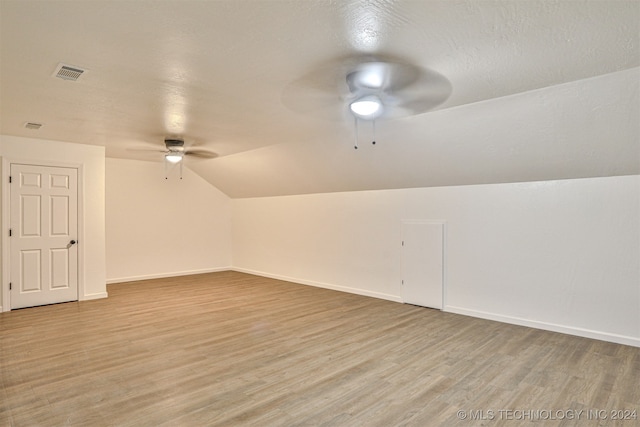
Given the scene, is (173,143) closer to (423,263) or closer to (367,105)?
(367,105)

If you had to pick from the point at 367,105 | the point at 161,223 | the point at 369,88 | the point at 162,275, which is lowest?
the point at 162,275

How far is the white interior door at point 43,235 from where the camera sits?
526cm

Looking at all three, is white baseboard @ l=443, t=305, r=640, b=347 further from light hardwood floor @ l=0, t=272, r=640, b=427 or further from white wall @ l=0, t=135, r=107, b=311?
white wall @ l=0, t=135, r=107, b=311

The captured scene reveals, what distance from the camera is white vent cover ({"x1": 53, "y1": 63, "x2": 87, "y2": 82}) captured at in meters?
2.81

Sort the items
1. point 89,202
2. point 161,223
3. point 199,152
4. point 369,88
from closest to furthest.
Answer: point 369,88 < point 89,202 < point 199,152 < point 161,223

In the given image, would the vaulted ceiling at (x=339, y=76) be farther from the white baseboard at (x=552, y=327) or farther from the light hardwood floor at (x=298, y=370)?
the light hardwood floor at (x=298, y=370)

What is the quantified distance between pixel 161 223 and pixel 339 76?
6.34 metres

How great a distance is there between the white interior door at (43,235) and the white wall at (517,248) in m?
4.17

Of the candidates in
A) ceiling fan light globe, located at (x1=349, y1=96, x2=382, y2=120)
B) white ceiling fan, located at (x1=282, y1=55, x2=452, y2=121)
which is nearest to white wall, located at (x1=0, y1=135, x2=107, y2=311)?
white ceiling fan, located at (x1=282, y1=55, x2=452, y2=121)

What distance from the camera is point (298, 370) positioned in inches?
126

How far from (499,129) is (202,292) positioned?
17.5 ft

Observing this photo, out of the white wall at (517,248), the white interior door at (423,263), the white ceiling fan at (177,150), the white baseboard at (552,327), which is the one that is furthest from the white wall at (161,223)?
the white baseboard at (552,327)

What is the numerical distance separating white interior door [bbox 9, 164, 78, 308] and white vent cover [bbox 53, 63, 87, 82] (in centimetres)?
323

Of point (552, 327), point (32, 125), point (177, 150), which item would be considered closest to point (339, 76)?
point (177, 150)
